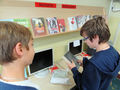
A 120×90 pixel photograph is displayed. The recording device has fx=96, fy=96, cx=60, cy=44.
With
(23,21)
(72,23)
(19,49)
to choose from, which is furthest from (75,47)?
(19,49)

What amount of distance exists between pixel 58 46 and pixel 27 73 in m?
0.65

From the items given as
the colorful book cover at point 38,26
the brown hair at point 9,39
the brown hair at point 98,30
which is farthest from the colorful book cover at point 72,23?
the brown hair at point 9,39

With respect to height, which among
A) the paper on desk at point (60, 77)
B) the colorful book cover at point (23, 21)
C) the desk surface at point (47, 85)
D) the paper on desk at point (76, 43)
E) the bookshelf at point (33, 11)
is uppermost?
the bookshelf at point (33, 11)

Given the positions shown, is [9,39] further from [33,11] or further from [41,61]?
[41,61]

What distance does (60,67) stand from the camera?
156 centimetres

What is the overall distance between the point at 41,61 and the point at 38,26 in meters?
0.48

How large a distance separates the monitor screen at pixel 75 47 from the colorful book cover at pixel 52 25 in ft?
1.39

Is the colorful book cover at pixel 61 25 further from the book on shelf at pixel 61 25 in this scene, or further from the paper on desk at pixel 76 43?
the paper on desk at pixel 76 43

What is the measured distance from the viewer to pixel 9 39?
503 mm

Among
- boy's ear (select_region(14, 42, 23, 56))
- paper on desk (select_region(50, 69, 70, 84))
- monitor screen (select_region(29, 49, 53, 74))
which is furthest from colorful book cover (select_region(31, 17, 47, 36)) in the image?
boy's ear (select_region(14, 42, 23, 56))

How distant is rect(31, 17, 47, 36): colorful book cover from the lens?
3.94ft

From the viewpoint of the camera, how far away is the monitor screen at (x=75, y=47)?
1726 mm

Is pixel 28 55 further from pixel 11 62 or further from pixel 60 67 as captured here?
pixel 60 67

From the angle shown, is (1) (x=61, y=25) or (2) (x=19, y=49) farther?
(1) (x=61, y=25)
